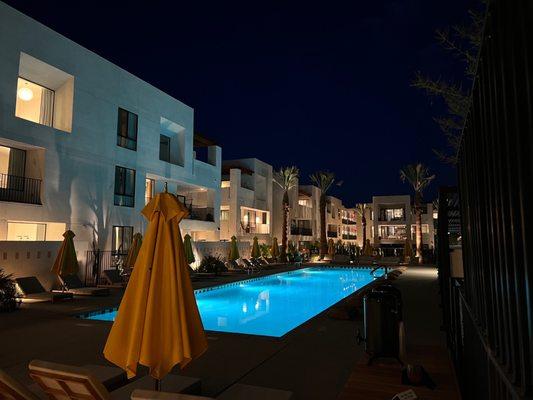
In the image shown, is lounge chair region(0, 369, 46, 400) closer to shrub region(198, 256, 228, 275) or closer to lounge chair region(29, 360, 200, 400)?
lounge chair region(29, 360, 200, 400)

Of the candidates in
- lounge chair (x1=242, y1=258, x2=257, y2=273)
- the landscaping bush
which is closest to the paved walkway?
the landscaping bush

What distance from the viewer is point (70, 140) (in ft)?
58.9

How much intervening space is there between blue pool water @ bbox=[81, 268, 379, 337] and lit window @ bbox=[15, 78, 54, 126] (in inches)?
423

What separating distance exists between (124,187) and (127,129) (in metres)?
3.07

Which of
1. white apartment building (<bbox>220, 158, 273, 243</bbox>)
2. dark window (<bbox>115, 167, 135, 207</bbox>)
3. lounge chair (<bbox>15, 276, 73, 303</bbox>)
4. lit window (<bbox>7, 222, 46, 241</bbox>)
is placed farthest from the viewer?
white apartment building (<bbox>220, 158, 273, 243</bbox>)

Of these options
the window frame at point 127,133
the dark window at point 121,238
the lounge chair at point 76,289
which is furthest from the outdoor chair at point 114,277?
the window frame at point 127,133

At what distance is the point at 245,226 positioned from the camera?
121 feet

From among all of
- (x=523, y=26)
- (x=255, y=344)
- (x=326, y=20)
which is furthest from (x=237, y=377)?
(x=326, y=20)

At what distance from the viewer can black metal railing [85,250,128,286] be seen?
57.6ft

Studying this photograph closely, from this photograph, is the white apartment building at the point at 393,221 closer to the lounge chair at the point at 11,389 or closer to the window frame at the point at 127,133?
the window frame at the point at 127,133

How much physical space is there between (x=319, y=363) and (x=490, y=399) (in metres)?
3.40

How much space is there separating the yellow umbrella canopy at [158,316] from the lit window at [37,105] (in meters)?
17.1

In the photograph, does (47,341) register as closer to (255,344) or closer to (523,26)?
(255,344)

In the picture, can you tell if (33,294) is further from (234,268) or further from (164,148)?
(164,148)
